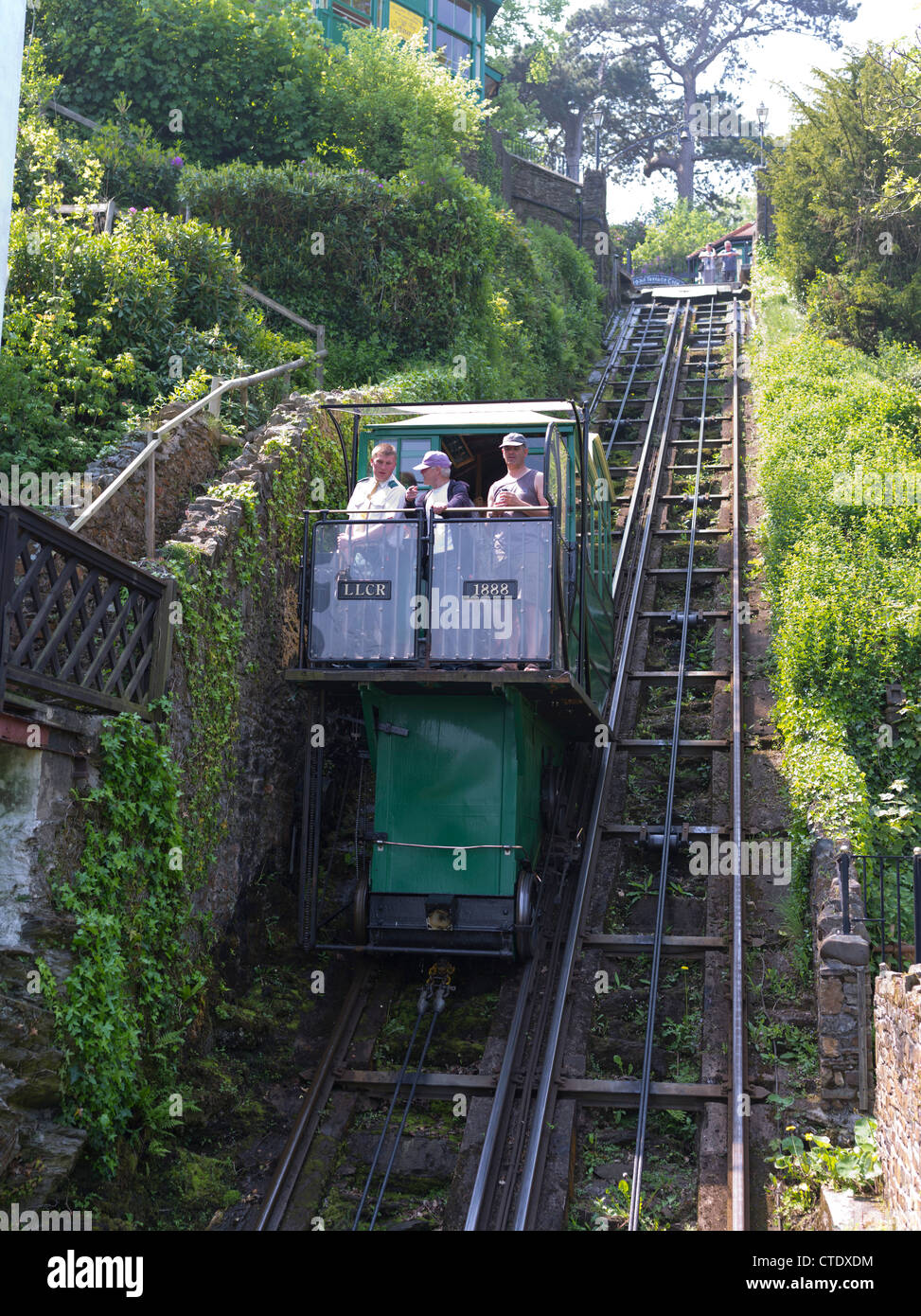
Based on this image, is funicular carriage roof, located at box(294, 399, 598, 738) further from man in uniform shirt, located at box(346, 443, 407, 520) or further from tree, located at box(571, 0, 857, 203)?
tree, located at box(571, 0, 857, 203)

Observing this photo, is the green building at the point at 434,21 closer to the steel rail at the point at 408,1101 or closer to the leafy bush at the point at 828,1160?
the steel rail at the point at 408,1101

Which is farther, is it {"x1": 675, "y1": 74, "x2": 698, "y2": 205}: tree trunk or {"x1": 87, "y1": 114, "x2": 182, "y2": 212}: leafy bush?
{"x1": 675, "y1": 74, "x2": 698, "y2": 205}: tree trunk

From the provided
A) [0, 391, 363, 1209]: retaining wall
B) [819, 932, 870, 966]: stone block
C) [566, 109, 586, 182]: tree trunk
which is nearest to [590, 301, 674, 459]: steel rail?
[0, 391, 363, 1209]: retaining wall

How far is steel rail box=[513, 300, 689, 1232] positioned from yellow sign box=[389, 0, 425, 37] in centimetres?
1807

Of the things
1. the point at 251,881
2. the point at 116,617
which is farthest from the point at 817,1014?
the point at 116,617

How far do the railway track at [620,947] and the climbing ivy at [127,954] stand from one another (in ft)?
3.40

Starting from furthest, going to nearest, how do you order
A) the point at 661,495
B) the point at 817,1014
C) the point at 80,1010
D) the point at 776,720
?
the point at 661,495 < the point at 776,720 < the point at 817,1014 < the point at 80,1010

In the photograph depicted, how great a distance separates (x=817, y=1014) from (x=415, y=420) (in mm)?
5635

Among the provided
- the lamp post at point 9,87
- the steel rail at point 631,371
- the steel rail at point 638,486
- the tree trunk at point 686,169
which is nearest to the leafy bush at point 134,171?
the steel rail at point 631,371

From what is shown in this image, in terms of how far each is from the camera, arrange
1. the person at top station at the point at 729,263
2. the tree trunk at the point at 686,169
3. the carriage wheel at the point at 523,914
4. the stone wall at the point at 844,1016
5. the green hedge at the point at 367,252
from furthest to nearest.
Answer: the tree trunk at the point at 686,169 < the person at top station at the point at 729,263 < the green hedge at the point at 367,252 < the carriage wheel at the point at 523,914 < the stone wall at the point at 844,1016

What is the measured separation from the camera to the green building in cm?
2673

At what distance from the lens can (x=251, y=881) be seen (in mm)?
9570

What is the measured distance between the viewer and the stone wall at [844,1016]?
7965mm

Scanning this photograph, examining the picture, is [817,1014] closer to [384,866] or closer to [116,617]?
[384,866]
